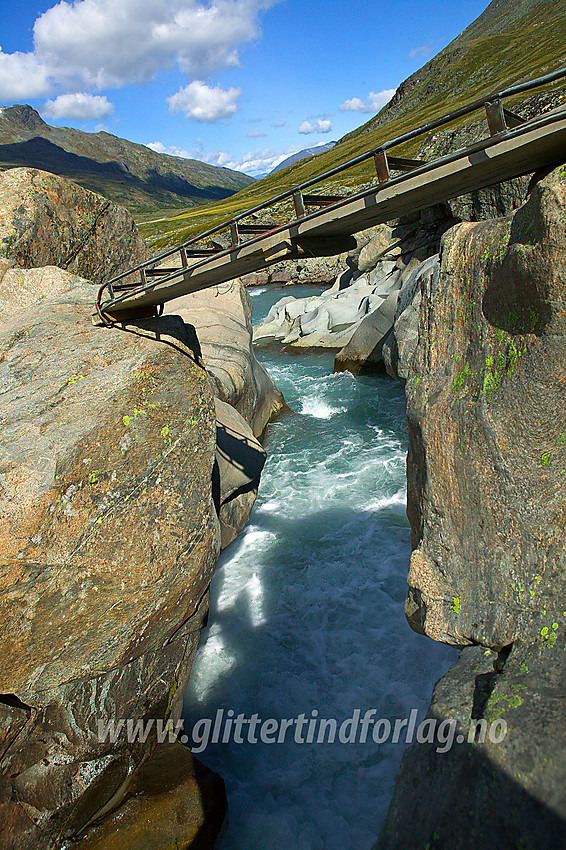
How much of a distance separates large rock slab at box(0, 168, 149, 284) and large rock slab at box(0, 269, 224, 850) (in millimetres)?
1850

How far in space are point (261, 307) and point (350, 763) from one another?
45.9m

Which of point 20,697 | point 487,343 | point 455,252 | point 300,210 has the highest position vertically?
point 300,210

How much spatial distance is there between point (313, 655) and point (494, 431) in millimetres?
6678

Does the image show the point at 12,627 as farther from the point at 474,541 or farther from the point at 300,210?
the point at 300,210

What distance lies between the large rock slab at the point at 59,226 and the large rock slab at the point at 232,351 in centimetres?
471

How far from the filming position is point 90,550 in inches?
274

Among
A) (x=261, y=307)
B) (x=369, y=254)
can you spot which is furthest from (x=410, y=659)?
(x=261, y=307)

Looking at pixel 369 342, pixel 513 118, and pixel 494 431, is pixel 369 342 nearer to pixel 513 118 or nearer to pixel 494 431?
pixel 513 118

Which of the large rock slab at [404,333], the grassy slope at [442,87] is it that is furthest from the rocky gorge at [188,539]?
the grassy slope at [442,87]

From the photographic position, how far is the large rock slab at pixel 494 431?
4.99m

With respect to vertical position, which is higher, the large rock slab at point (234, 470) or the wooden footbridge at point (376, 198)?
the wooden footbridge at point (376, 198)

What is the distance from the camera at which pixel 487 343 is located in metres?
5.78

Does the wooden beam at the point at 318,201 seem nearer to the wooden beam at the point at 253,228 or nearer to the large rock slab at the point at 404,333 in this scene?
the wooden beam at the point at 253,228

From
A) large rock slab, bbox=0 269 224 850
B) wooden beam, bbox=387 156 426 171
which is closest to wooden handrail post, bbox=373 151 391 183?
wooden beam, bbox=387 156 426 171
